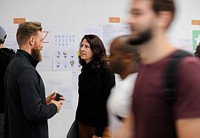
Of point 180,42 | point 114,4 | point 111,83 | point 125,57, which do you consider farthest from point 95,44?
point 180,42

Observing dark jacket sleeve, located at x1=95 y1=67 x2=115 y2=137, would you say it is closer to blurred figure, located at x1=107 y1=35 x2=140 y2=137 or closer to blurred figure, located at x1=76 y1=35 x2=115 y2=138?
blurred figure, located at x1=76 y1=35 x2=115 y2=138

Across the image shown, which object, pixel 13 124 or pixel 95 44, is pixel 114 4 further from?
pixel 13 124

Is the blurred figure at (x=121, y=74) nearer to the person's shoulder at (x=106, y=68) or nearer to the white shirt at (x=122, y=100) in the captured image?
the white shirt at (x=122, y=100)

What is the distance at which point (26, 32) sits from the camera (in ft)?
7.00

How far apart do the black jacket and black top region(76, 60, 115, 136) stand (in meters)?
0.34

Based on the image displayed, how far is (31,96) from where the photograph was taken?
192 cm

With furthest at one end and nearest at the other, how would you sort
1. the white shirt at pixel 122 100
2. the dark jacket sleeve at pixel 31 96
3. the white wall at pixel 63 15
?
1. the white wall at pixel 63 15
2. the dark jacket sleeve at pixel 31 96
3. the white shirt at pixel 122 100

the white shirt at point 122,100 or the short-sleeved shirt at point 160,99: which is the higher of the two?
the short-sleeved shirt at point 160,99

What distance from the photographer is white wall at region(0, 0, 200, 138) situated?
3.27 m

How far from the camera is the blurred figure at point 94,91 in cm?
230

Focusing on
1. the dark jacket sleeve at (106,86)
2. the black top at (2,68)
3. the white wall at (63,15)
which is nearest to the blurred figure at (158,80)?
the dark jacket sleeve at (106,86)

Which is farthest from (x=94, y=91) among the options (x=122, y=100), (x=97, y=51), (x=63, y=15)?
(x=63, y=15)

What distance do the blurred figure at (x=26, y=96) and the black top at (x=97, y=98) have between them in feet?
0.97

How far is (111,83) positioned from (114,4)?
1.41m
